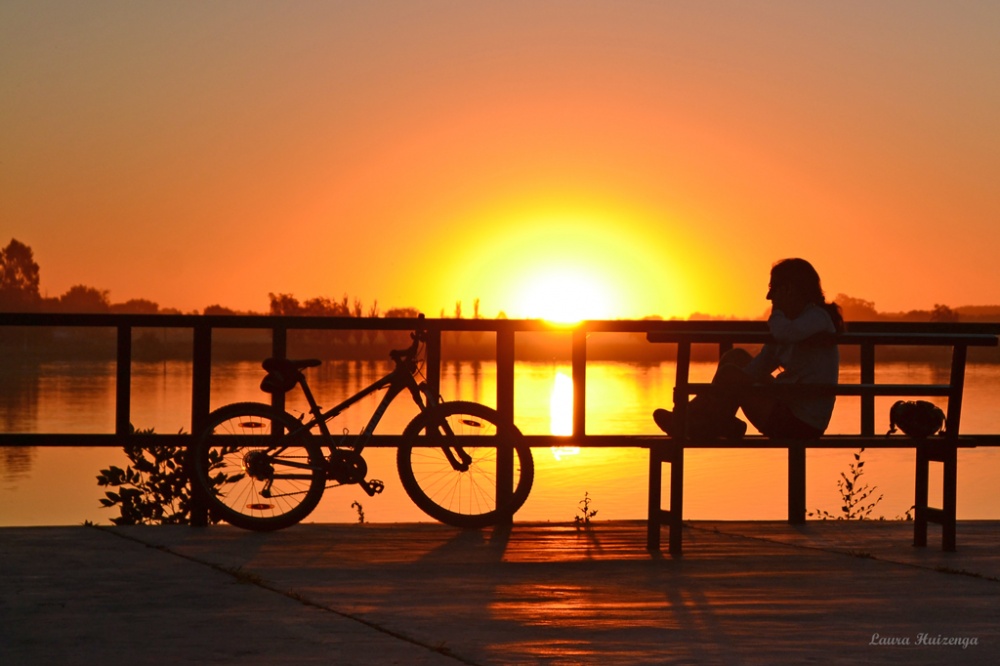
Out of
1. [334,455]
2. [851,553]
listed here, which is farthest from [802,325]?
[334,455]

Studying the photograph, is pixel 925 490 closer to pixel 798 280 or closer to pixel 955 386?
pixel 955 386

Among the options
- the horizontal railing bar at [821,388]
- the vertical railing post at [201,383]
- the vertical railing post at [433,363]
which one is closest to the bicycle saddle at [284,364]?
the vertical railing post at [201,383]

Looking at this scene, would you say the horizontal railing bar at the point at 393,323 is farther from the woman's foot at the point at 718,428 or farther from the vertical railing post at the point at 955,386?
the woman's foot at the point at 718,428

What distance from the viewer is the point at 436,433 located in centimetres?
812

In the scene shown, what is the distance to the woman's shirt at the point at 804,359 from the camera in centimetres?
690

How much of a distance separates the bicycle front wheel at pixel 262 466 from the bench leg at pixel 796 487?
2.74m

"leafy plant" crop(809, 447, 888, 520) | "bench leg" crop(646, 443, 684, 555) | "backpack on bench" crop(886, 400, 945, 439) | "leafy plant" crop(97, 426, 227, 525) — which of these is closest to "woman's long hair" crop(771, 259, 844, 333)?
"backpack on bench" crop(886, 400, 945, 439)

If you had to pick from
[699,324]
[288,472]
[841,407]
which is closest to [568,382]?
[699,324]

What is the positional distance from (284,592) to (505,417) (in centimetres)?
279

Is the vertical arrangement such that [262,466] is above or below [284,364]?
below

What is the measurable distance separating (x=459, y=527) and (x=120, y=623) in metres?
3.05

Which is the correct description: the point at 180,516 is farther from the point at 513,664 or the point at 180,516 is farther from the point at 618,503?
the point at 618,503

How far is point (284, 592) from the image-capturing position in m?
5.61

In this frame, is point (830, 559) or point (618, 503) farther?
point (618, 503)
